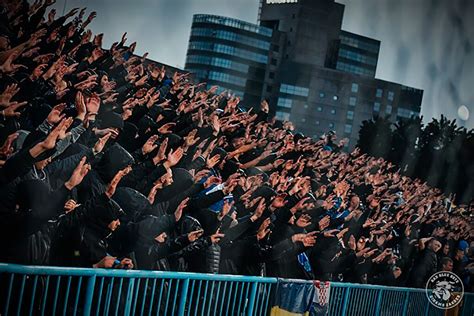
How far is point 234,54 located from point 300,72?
1451 cm

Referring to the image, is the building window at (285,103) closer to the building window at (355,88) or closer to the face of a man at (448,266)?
the building window at (355,88)

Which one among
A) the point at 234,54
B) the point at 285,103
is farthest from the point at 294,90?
the point at 234,54

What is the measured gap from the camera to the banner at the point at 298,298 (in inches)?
219

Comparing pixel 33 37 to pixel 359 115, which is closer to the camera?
pixel 33 37

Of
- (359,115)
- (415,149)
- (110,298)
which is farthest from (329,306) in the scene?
(359,115)

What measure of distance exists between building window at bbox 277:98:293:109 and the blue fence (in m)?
103

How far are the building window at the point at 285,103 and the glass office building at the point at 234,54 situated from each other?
6.45 meters

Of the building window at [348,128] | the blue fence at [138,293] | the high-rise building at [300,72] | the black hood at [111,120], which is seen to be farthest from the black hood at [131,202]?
the building window at [348,128]

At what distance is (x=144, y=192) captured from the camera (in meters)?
5.70

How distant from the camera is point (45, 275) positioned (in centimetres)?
365

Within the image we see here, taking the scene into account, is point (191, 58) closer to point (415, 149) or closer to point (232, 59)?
point (232, 59)

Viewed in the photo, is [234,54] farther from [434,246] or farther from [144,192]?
[144,192]

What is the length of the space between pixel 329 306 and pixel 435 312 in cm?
262

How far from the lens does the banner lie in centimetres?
556
